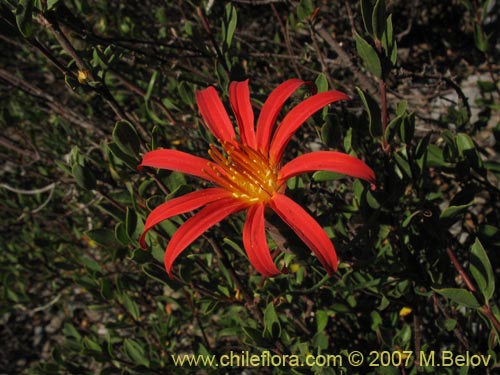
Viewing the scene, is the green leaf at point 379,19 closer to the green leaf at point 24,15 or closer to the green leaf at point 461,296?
the green leaf at point 461,296

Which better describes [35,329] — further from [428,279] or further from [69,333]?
[428,279]

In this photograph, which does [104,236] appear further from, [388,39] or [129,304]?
[388,39]

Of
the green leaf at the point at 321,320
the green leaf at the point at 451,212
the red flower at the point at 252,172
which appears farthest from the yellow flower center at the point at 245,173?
the green leaf at the point at 321,320

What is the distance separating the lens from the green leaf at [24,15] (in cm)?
137

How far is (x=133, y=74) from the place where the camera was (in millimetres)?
3371

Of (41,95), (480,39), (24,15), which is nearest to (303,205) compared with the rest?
(24,15)

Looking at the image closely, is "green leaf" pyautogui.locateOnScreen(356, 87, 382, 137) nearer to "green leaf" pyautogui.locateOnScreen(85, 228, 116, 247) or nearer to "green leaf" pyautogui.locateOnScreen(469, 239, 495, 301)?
"green leaf" pyautogui.locateOnScreen(469, 239, 495, 301)

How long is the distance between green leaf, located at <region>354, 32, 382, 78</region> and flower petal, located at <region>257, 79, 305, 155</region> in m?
0.19

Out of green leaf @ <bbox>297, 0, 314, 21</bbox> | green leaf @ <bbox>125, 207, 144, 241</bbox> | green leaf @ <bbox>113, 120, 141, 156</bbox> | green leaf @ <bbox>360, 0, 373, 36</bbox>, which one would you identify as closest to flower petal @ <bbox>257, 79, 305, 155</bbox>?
green leaf @ <bbox>360, 0, 373, 36</bbox>

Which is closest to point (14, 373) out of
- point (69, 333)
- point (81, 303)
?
point (81, 303)

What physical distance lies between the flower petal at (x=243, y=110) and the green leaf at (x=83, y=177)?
0.54 meters

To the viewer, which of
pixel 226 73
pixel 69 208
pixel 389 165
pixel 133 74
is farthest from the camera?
pixel 69 208

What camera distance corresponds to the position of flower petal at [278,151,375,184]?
3.83ft

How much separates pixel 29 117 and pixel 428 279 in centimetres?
270
